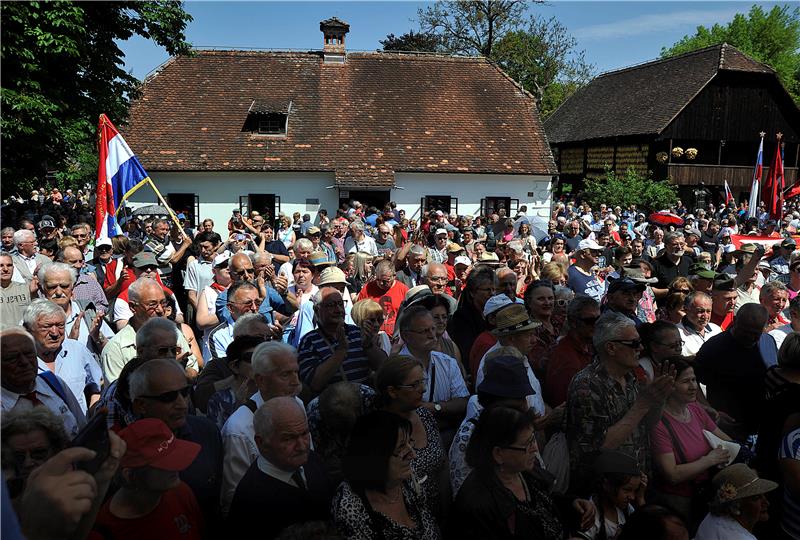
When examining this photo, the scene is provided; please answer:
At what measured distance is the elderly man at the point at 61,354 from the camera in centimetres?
445

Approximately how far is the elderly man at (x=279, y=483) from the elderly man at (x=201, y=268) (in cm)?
456

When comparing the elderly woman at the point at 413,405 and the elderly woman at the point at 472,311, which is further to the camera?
the elderly woman at the point at 472,311

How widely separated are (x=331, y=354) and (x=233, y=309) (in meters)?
1.26

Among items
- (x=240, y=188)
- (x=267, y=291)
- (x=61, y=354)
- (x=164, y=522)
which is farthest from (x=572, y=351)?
(x=240, y=188)

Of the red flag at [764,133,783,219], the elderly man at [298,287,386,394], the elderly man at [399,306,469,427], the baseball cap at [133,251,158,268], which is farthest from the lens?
the red flag at [764,133,783,219]

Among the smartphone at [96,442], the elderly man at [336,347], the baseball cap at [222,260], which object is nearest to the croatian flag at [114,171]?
the baseball cap at [222,260]

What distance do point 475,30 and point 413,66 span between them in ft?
44.4

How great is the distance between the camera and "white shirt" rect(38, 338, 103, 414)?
15.1 ft

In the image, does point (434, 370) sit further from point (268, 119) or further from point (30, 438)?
point (268, 119)

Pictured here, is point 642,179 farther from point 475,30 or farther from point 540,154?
point 475,30

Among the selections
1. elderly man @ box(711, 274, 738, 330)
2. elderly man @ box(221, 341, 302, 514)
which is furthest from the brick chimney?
elderly man @ box(221, 341, 302, 514)

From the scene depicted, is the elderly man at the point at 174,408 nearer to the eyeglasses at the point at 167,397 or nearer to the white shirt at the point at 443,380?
the eyeglasses at the point at 167,397

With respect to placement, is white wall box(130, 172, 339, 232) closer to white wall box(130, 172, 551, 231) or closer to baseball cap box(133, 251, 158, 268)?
white wall box(130, 172, 551, 231)

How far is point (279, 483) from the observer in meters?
3.03
